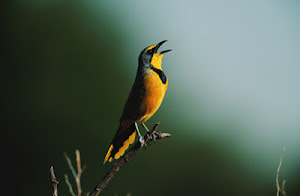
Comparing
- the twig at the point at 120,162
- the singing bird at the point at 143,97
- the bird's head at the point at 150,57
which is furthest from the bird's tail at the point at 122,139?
the bird's head at the point at 150,57

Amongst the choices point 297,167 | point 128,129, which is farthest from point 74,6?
point 128,129

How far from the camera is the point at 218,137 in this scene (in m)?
28.0

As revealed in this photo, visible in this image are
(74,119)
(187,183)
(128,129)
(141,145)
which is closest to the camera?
(141,145)

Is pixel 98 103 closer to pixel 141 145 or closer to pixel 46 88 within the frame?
pixel 46 88

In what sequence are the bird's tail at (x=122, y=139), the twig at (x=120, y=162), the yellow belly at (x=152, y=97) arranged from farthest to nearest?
1. the bird's tail at (x=122, y=139)
2. the yellow belly at (x=152, y=97)
3. the twig at (x=120, y=162)

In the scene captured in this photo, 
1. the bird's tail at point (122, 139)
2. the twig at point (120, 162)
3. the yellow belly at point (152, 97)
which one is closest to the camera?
the twig at point (120, 162)

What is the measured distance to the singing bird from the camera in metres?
4.71

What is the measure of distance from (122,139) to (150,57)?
1.05 metres

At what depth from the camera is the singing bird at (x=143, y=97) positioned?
4.71 m

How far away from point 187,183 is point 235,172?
474cm

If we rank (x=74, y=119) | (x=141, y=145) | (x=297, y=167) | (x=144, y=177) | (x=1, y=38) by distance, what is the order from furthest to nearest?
(x=1, y=38) < (x=297, y=167) < (x=74, y=119) < (x=144, y=177) < (x=141, y=145)

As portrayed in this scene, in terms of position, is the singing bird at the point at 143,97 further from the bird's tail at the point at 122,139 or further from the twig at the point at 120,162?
the twig at the point at 120,162

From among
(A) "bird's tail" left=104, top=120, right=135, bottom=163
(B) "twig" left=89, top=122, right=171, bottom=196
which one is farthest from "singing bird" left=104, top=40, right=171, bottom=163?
(B) "twig" left=89, top=122, right=171, bottom=196

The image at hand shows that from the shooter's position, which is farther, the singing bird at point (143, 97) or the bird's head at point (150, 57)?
the bird's head at point (150, 57)
